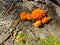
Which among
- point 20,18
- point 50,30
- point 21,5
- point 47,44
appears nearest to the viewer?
Answer: point 47,44

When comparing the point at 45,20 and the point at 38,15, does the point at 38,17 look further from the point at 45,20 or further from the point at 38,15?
the point at 45,20

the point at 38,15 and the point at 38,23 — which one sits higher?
the point at 38,15

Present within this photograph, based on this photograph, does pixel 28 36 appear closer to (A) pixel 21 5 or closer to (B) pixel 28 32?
(B) pixel 28 32

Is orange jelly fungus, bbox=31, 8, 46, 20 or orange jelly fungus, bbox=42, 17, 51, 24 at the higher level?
orange jelly fungus, bbox=31, 8, 46, 20

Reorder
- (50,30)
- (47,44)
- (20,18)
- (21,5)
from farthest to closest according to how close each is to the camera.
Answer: (21,5), (20,18), (50,30), (47,44)

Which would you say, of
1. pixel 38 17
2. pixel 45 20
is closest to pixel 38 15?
pixel 38 17

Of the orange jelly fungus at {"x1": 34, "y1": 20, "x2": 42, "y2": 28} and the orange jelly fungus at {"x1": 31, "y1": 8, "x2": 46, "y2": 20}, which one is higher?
the orange jelly fungus at {"x1": 31, "y1": 8, "x2": 46, "y2": 20}

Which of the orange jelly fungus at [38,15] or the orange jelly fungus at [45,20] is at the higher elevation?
the orange jelly fungus at [38,15]

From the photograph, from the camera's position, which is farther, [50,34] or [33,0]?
[33,0]

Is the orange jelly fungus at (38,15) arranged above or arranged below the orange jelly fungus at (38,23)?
above

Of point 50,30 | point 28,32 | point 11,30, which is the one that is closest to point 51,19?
point 50,30

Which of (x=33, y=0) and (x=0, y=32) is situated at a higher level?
(x=33, y=0)
